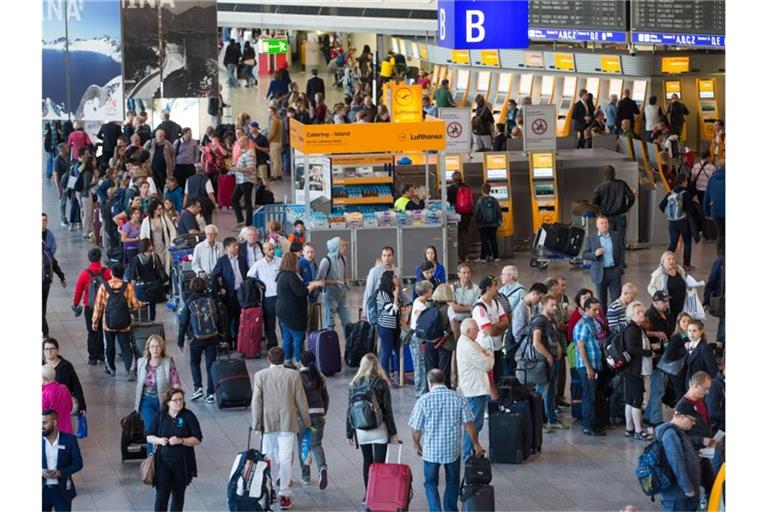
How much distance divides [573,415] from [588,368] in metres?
0.82

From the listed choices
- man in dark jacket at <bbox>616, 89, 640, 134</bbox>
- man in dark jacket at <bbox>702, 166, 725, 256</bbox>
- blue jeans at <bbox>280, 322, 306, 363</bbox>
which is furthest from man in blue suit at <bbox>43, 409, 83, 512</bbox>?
man in dark jacket at <bbox>616, 89, 640, 134</bbox>

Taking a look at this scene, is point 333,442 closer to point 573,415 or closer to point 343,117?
point 573,415

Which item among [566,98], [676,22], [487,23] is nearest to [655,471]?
[487,23]

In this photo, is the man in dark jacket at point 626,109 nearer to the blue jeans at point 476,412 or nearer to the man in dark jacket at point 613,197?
the man in dark jacket at point 613,197

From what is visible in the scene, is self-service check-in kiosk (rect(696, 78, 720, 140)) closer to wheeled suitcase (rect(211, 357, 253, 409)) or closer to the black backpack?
the black backpack

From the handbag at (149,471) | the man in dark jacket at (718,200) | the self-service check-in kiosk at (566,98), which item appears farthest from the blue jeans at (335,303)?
the self-service check-in kiosk at (566,98)

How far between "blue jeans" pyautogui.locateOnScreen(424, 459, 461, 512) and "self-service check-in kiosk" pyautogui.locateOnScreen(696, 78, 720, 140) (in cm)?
2178

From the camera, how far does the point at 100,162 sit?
24766mm

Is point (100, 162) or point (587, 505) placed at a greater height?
point (100, 162)

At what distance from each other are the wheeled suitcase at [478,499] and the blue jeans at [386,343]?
4102mm

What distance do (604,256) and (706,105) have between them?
15.8m

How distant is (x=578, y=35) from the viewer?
23766 mm

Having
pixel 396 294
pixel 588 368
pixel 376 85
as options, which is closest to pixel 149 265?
pixel 396 294

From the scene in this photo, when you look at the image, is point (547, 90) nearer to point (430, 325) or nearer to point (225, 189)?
point (225, 189)
